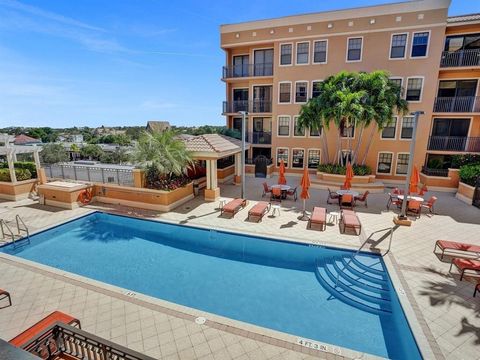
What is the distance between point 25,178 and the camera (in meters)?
17.1

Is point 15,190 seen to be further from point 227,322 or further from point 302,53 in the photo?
point 302,53

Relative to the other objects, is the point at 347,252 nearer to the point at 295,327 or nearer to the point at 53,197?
the point at 295,327

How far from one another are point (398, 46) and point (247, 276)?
21185 millimetres

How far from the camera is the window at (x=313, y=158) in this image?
915 inches

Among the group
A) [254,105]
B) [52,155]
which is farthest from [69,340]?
[52,155]

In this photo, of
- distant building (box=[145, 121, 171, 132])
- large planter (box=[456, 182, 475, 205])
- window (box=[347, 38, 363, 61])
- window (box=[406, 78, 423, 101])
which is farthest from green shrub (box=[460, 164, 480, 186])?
distant building (box=[145, 121, 171, 132])

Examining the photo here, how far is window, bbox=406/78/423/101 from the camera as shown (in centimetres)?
1984

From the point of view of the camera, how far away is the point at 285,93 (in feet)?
76.0

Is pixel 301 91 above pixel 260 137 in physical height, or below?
above

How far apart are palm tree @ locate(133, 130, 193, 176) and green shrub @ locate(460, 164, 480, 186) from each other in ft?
57.4

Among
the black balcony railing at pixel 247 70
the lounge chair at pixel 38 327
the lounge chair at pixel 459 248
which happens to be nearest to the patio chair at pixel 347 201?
the lounge chair at pixel 459 248

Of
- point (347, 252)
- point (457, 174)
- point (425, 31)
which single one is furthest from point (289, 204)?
point (425, 31)

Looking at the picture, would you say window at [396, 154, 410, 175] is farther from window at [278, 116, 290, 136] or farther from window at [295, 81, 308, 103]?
window at [278, 116, 290, 136]

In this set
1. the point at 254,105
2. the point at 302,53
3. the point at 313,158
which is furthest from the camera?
the point at 254,105
